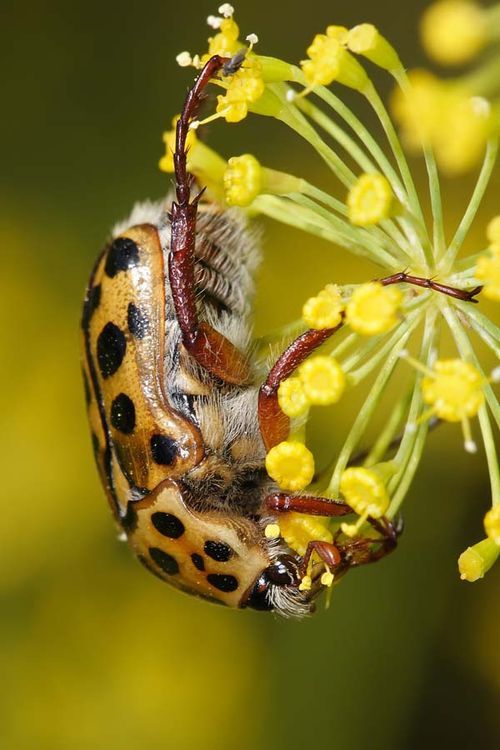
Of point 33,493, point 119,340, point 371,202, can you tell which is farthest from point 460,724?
point 371,202

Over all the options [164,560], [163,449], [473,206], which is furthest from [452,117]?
[164,560]

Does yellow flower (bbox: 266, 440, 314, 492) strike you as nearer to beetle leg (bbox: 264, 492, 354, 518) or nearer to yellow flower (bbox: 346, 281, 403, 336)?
beetle leg (bbox: 264, 492, 354, 518)

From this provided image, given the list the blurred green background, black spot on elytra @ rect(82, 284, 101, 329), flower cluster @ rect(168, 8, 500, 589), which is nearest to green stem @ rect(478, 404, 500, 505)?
flower cluster @ rect(168, 8, 500, 589)

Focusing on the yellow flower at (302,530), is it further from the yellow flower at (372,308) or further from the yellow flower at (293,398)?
the yellow flower at (372,308)

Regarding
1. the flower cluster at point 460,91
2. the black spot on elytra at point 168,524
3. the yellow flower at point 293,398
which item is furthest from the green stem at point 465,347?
the black spot on elytra at point 168,524

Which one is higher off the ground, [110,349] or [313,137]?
[313,137]

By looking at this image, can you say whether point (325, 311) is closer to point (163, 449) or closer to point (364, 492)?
point (364, 492)
